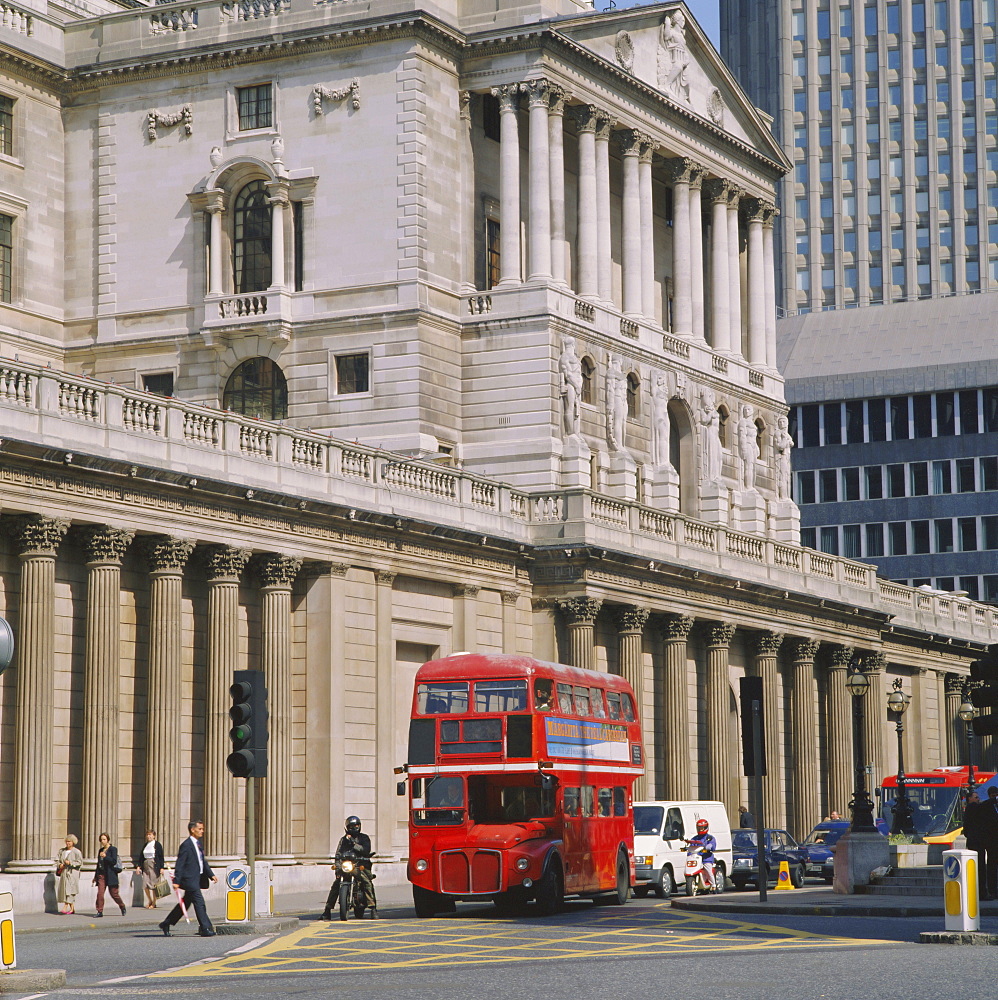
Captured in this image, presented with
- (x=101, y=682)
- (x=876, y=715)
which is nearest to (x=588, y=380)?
(x=876, y=715)

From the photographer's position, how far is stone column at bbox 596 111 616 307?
235ft

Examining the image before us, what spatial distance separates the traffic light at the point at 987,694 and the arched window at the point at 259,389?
136ft

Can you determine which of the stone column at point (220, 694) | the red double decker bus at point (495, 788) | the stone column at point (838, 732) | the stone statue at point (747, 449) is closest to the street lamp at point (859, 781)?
the red double decker bus at point (495, 788)

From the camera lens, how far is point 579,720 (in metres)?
42.9

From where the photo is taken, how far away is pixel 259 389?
68.8m

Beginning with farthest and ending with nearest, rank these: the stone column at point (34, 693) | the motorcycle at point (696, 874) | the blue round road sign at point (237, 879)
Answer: the motorcycle at point (696, 874), the stone column at point (34, 693), the blue round road sign at point (237, 879)

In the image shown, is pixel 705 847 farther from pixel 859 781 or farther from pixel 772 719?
pixel 772 719

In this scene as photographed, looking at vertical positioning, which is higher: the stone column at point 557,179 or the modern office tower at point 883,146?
the modern office tower at point 883,146

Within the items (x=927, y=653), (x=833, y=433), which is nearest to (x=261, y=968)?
(x=927, y=653)

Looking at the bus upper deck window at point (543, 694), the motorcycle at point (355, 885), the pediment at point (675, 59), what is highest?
the pediment at point (675, 59)

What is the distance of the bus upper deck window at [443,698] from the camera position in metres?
40.7

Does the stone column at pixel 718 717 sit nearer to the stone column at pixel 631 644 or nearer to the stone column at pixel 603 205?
the stone column at pixel 631 644

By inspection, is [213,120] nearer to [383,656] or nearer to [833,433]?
[383,656]

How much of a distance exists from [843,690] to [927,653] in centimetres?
1122
